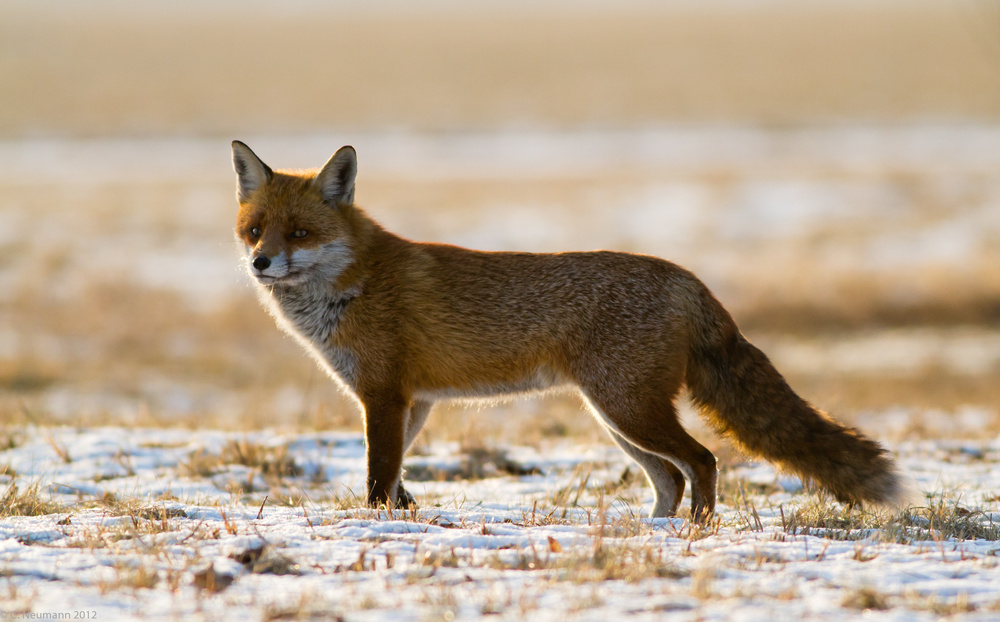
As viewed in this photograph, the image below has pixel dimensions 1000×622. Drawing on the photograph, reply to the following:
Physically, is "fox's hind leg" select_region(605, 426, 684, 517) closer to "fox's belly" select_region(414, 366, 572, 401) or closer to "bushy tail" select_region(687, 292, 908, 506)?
"bushy tail" select_region(687, 292, 908, 506)

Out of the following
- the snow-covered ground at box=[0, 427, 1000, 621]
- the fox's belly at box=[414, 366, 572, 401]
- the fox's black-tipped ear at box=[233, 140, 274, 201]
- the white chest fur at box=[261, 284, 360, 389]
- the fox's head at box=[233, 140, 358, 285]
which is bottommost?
the snow-covered ground at box=[0, 427, 1000, 621]

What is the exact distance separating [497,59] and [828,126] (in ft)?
99.9

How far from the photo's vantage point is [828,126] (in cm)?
4319

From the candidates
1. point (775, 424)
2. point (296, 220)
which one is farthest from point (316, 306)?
point (775, 424)

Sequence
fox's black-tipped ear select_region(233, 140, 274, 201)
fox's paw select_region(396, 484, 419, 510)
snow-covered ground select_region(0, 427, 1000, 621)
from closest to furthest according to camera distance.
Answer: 1. snow-covered ground select_region(0, 427, 1000, 621)
2. fox's paw select_region(396, 484, 419, 510)
3. fox's black-tipped ear select_region(233, 140, 274, 201)

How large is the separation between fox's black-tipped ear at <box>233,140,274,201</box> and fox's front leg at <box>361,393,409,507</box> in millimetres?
1773

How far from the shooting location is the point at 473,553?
437cm

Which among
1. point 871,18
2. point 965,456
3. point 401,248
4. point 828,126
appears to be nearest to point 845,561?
point 401,248

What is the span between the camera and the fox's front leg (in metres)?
5.69

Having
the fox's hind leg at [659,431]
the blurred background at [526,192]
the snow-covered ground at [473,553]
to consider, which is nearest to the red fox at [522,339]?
the fox's hind leg at [659,431]

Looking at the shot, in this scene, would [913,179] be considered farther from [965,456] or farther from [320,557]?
[320,557]

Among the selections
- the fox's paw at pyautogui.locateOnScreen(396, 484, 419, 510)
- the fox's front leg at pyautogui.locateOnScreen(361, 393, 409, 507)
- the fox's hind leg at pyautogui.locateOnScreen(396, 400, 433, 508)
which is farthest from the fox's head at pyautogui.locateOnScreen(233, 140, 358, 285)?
the fox's paw at pyautogui.locateOnScreen(396, 484, 419, 510)

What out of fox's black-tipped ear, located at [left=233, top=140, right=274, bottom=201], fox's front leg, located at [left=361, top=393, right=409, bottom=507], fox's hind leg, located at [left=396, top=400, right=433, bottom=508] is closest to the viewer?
fox's front leg, located at [left=361, top=393, right=409, bottom=507]

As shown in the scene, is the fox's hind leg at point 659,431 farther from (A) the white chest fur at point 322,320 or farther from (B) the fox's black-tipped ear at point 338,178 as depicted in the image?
(B) the fox's black-tipped ear at point 338,178
